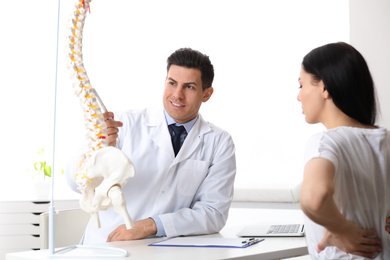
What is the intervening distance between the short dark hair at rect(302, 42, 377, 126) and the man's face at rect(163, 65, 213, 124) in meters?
1.03

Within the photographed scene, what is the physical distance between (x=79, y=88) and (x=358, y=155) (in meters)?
0.82

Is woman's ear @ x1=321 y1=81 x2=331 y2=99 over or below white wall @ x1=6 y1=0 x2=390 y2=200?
below

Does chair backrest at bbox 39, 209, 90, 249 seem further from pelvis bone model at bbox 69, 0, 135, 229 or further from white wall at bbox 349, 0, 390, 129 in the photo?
white wall at bbox 349, 0, 390, 129

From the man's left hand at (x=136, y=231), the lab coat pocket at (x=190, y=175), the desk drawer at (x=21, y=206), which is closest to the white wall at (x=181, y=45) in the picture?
the desk drawer at (x=21, y=206)

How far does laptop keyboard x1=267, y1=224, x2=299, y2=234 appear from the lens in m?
2.05

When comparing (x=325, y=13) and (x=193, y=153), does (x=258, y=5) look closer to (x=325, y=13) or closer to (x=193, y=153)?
(x=325, y=13)

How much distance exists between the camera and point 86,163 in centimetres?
160

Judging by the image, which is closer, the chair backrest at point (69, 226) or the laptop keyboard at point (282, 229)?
the laptop keyboard at point (282, 229)

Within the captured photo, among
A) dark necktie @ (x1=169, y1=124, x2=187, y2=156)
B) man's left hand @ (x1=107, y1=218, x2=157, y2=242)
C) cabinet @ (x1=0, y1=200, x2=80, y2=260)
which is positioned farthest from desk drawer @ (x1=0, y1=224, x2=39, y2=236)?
man's left hand @ (x1=107, y1=218, x2=157, y2=242)

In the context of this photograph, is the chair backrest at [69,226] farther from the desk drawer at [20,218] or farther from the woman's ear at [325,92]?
the desk drawer at [20,218]

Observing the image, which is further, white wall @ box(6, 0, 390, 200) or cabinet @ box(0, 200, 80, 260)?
white wall @ box(6, 0, 390, 200)

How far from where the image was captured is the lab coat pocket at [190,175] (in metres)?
2.26

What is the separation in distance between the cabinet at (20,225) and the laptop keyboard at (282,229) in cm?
204

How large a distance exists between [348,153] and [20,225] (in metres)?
2.94
